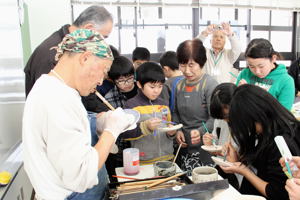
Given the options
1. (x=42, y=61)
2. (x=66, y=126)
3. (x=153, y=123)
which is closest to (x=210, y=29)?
(x=153, y=123)

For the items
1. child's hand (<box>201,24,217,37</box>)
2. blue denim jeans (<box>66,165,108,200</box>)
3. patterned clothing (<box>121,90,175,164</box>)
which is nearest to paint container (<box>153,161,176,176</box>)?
blue denim jeans (<box>66,165,108,200</box>)

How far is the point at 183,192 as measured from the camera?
1.01 meters

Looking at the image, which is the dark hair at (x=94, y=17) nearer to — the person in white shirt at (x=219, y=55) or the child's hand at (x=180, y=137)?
the child's hand at (x=180, y=137)

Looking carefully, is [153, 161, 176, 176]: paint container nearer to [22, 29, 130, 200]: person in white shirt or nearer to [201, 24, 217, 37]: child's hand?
[22, 29, 130, 200]: person in white shirt

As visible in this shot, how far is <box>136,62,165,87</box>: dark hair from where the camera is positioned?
1814 mm

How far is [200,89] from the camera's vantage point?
1938 mm

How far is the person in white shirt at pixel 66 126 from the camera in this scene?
78 centimetres

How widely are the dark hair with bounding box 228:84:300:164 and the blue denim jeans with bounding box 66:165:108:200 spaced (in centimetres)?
62

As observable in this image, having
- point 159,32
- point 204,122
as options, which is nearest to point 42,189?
point 204,122

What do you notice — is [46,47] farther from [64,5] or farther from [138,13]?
[138,13]

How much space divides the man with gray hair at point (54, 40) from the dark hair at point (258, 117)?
96 cm

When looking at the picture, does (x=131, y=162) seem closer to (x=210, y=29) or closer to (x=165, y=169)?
(x=165, y=169)

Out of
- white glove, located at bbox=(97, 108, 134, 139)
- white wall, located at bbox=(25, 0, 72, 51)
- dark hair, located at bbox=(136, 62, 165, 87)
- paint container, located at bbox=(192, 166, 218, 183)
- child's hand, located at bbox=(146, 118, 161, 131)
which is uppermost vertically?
white wall, located at bbox=(25, 0, 72, 51)

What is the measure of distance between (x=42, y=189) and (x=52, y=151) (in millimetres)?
151
